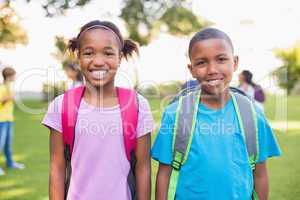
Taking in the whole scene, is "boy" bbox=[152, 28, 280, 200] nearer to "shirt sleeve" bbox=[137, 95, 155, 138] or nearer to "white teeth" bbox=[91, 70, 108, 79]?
"shirt sleeve" bbox=[137, 95, 155, 138]

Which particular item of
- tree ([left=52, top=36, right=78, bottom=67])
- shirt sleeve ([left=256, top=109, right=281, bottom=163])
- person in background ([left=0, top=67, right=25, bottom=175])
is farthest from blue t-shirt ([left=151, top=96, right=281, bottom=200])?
person in background ([left=0, top=67, right=25, bottom=175])

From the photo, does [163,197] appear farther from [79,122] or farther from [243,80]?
[243,80]

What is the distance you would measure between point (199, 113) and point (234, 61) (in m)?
0.33

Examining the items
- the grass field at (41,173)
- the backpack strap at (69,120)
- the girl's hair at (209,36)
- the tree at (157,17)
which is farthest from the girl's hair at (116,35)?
the tree at (157,17)

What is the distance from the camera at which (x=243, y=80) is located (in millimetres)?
7590

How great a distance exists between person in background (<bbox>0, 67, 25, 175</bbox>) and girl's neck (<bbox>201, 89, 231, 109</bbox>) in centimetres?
445

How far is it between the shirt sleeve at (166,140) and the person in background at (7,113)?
4.36m

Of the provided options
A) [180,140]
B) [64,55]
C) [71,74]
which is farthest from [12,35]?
[180,140]

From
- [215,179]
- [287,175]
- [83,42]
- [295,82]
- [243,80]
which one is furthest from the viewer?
[295,82]

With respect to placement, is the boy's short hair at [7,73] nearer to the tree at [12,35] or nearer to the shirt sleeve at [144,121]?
A: the shirt sleeve at [144,121]

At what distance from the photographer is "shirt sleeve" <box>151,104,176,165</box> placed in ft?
6.31

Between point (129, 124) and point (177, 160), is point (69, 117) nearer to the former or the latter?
point (129, 124)

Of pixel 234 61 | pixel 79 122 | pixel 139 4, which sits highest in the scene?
pixel 139 4

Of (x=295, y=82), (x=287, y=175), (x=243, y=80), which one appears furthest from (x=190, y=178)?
(x=295, y=82)
